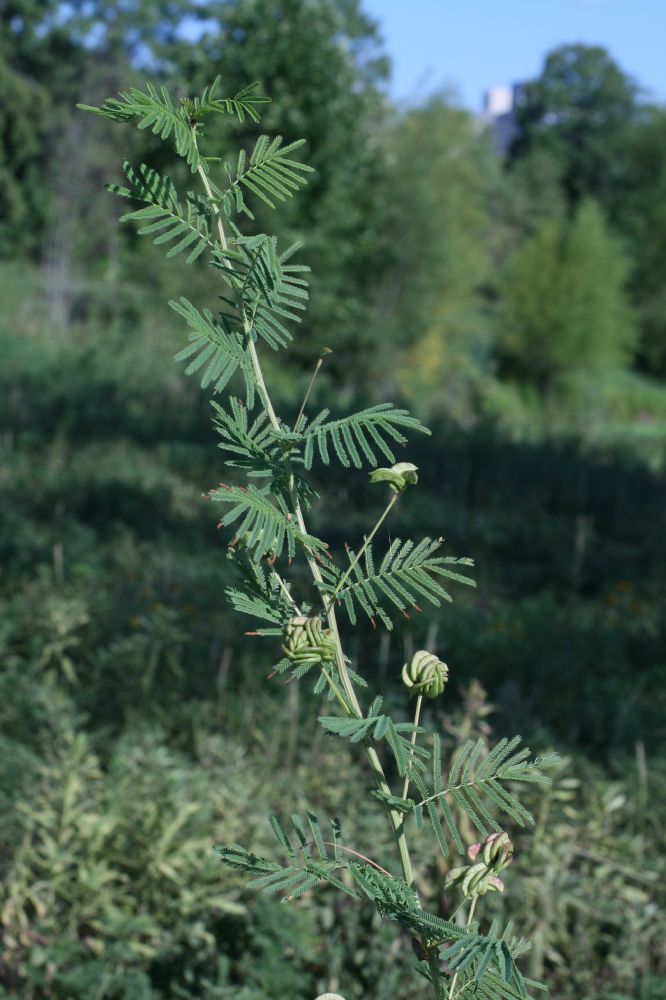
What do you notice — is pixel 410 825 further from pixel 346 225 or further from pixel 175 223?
pixel 346 225

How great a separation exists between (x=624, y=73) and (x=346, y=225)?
4388cm

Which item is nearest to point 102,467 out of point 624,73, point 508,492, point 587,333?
point 508,492

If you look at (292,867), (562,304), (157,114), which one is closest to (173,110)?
(157,114)

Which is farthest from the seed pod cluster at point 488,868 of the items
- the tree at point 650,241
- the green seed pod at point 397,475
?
the tree at point 650,241

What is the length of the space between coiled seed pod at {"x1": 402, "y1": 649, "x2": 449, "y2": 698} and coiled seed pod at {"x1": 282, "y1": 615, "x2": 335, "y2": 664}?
132mm

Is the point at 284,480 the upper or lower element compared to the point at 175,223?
lower

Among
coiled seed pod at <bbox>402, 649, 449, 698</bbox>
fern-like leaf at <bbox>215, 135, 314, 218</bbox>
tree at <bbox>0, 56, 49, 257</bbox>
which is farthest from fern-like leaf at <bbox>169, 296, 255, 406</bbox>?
tree at <bbox>0, 56, 49, 257</bbox>

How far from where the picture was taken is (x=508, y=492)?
7.73 meters

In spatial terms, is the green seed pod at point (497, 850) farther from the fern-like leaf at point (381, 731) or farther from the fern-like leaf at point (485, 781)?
the fern-like leaf at point (381, 731)

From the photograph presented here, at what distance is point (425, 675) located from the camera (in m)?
1.04

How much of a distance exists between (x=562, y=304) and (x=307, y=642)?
101 ft

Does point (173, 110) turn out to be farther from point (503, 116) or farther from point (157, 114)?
point (503, 116)

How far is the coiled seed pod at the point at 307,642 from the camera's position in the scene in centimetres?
93

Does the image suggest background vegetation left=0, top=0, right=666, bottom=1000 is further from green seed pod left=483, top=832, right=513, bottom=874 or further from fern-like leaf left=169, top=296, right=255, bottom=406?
fern-like leaf left=169, top=296, right=255, bottom=406
